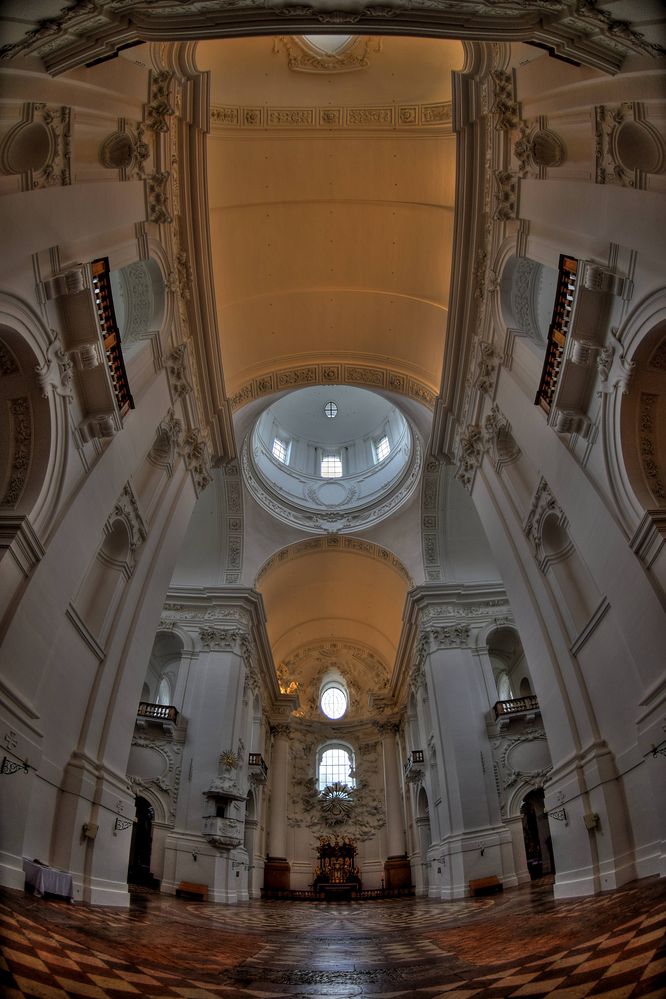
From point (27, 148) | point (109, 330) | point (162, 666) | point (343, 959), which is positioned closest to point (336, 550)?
point (162, 666)

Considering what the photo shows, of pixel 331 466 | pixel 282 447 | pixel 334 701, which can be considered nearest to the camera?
pixel 282 447

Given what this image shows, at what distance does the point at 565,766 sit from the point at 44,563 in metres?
8.26

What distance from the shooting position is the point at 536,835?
1716cm

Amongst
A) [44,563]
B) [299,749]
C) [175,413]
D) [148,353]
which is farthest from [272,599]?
[44,563]

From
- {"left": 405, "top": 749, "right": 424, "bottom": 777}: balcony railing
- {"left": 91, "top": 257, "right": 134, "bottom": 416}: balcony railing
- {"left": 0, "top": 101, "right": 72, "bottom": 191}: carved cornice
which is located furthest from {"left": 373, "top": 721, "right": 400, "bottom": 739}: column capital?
{"left": 0, "top": 101, "right": 72, "bottom": 191}: carved cornice

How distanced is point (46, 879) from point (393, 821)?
21859 mm

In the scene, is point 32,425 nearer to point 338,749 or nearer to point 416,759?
point 416,759

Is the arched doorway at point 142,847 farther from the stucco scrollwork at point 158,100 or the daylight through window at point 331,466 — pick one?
the stucco scrollwork at point 158,100

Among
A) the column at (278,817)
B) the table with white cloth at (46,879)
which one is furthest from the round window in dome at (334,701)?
the table with white cloth at (46,879)

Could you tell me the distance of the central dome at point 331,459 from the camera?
2359 centimetres

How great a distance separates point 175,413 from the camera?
11820mm

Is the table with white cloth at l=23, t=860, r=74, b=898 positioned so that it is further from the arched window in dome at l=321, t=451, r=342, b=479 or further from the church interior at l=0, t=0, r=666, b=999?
the arched window in dome at l=321, t=451, r=342, b=479

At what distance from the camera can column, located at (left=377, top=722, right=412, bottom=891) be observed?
23297 millimetres

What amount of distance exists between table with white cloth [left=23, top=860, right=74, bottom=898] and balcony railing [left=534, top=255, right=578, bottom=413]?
938 cm
